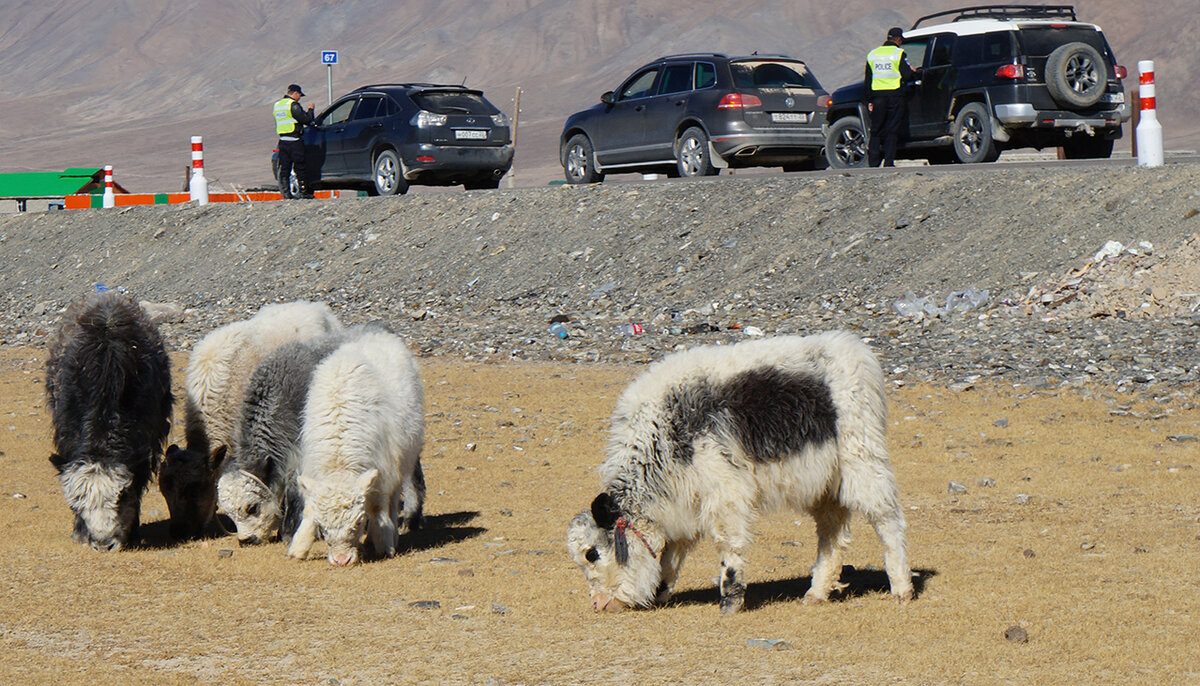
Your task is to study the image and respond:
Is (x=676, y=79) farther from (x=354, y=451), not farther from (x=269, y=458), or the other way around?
(x=354, y=451)

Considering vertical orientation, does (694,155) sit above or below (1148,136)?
above

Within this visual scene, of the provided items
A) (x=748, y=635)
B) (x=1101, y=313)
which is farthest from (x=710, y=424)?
(x=1101, y=313)

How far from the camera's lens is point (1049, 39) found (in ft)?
62.3

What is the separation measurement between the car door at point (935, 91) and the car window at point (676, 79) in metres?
3.49

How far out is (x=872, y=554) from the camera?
812 centimetres

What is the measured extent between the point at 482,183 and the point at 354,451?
1797cm

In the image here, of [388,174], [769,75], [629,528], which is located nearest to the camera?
[629,528]

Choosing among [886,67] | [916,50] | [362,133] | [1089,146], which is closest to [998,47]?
[886,67]

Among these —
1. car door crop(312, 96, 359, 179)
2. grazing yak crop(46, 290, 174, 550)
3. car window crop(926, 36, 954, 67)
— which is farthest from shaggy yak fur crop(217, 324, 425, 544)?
car door crop(312, 96, 359, 179)

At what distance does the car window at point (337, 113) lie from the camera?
25219mm

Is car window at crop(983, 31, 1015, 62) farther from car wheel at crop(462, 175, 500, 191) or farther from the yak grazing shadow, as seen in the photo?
the yak grazing shadow

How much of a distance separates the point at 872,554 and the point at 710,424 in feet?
6.06

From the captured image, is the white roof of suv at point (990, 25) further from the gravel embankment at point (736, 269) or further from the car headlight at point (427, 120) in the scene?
the car headlight at point (427, 120)

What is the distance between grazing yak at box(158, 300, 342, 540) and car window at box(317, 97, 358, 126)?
1524 cm
